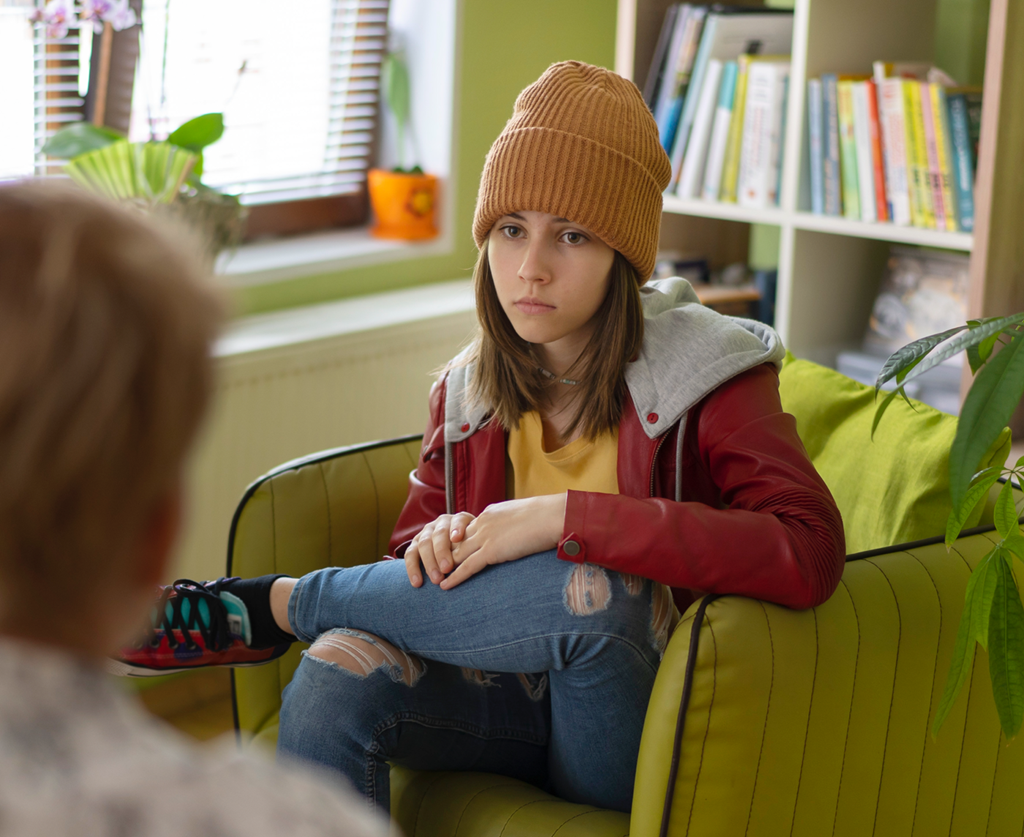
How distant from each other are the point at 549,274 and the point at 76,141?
3.97 feet

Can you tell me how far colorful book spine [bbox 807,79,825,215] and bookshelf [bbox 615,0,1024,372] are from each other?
0.01 metres

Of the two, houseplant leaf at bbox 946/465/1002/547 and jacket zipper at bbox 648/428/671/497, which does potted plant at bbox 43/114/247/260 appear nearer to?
jacket zipper at bbox 648/428/671/497

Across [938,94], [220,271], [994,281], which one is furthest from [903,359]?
[220,271]

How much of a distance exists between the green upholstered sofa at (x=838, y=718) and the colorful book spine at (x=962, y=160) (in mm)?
573

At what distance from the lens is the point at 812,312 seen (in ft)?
7.13

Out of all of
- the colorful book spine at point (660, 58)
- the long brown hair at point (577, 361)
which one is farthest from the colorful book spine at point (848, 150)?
the long brown hair at point (577, 361)

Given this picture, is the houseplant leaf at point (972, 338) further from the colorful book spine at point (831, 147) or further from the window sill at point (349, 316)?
the window sill at point (349, 316)

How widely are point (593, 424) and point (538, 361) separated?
0.43 ft

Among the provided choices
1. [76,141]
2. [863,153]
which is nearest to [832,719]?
[863,153]

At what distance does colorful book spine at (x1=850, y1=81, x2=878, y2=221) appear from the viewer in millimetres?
1985

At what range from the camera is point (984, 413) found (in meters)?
0.87

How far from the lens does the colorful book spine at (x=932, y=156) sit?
1.90 metres

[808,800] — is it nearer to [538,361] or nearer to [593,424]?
[593,424]

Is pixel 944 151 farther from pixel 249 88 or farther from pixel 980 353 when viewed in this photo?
pixel 249 88
